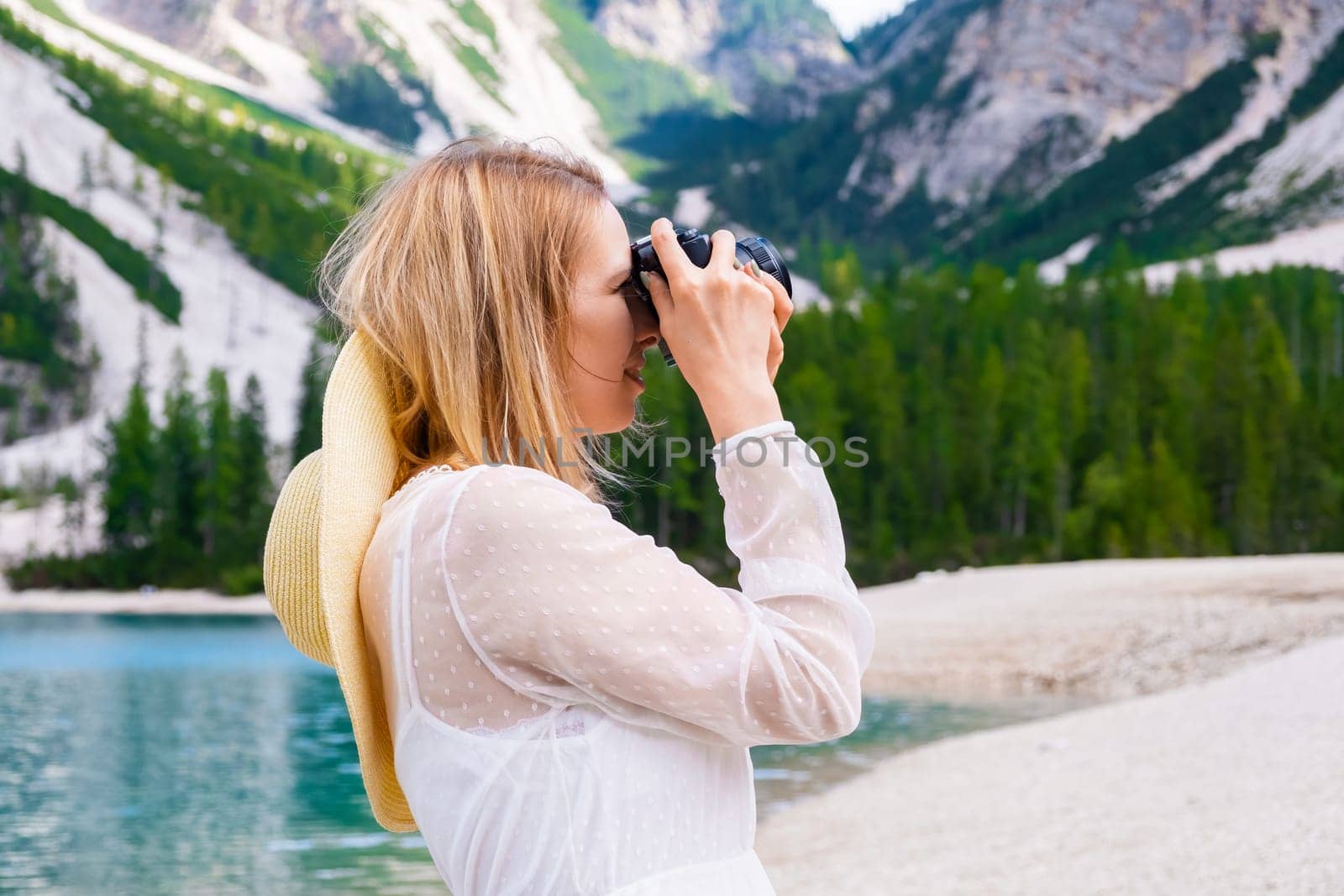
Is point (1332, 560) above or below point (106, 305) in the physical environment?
below

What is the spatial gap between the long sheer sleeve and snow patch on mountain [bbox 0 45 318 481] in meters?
72.6

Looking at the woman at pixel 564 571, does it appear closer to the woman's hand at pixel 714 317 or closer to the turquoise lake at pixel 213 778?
the woman's hand at pixel 714 317

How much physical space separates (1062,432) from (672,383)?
15.6m

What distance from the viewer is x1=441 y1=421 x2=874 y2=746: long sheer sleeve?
135 centimetres

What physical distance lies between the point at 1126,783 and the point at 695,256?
9.32 meters

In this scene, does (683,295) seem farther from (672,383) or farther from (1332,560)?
(672,383)

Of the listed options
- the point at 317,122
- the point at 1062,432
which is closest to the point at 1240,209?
A: the point at 1062,432

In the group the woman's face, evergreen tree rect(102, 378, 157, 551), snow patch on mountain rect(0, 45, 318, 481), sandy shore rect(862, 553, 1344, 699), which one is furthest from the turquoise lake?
snow patch on mountain rect(0, 45, 318, 481)

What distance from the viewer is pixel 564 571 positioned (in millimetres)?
1354

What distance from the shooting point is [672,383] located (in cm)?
5122

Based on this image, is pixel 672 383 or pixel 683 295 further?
pixel 672 383

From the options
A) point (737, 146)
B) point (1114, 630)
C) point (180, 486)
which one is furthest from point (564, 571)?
point (737, 146)

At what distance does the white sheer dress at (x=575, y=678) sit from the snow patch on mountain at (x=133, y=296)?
7255cm

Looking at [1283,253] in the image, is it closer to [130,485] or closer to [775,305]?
[130,485]
